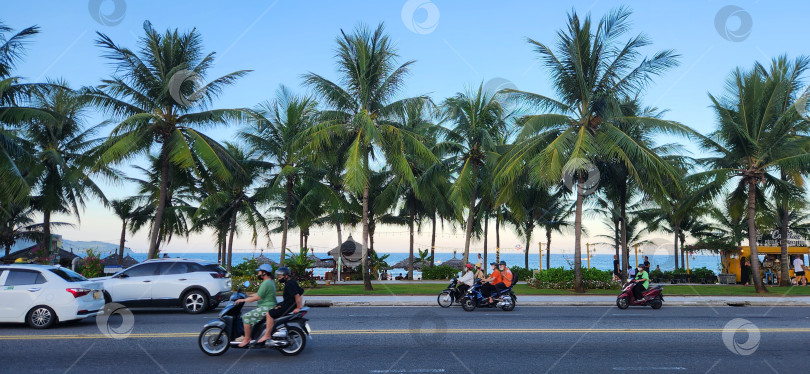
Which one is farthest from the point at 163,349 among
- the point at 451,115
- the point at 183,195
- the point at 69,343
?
the point at 183,195

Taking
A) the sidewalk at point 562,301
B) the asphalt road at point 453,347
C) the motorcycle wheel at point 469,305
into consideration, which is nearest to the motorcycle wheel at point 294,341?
the asphalt road at point 453,347

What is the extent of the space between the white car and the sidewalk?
7262 millimetres

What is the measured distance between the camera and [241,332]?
9234mm

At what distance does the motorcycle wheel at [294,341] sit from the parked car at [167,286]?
25.1 feet

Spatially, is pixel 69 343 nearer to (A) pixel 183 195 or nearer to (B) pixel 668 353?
(B) pixel 668 353

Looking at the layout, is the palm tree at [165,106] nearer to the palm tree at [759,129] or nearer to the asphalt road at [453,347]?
the asphalt road at [453,347]

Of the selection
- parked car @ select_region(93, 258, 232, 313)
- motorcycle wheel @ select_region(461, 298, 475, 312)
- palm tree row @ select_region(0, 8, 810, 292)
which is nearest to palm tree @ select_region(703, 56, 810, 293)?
palm tree row @ select_region(0, 8, 810, 292)

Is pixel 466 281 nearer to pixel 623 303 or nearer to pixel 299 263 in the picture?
pixel 623 303

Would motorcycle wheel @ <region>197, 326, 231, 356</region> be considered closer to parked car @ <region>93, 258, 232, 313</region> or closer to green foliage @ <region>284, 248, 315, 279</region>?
parked car @ <region>93, 258, 232, 313</region>

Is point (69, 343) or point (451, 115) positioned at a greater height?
point (451, 115)

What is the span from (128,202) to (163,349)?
Result: 39.8 meters

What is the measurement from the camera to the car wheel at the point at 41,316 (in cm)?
1220

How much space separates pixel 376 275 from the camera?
130 feet

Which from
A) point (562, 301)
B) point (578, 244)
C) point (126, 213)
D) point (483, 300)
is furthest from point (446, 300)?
point (126, 213)
